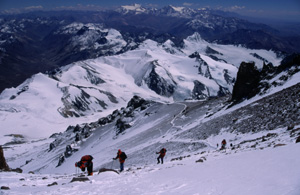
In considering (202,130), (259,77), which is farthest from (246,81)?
(202,130)

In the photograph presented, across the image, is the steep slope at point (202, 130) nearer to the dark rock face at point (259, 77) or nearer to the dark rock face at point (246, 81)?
the dark rock face at point (259, 77)

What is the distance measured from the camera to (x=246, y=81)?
162 ft

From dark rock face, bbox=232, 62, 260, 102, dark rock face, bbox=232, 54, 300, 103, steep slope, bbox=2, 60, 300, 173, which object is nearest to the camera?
steep slope, bbox=2, 60, 300, 173

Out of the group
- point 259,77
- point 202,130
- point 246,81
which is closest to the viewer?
point 202,130

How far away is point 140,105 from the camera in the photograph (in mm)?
90500

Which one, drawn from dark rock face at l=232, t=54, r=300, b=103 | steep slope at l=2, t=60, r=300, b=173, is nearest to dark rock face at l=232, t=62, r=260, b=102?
dark rock face at l=232, t=54, r=300, b=103

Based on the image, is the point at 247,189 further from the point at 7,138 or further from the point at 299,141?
the point at 7,138

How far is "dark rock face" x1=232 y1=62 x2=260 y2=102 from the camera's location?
4647 cm

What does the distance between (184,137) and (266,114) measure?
14.4m

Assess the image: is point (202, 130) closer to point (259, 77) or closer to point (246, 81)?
point (246, 81)

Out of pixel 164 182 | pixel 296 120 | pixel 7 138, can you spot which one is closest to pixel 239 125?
pixel 296 120

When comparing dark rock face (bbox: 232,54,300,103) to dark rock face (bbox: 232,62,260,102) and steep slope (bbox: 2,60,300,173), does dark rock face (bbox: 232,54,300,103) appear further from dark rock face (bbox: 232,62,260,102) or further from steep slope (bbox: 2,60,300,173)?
steep slope (bbox: 2,60,300,173)

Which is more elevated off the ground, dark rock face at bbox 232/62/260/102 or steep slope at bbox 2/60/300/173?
dark rock face at bbox 232/62/260/102

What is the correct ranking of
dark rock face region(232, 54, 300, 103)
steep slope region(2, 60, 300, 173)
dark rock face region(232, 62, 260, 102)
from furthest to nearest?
1. dark rock face region(232, 62, 260, 102)
2. dark rock face region(232, 54, 300, 103)
3. steep slope region(2, 60, 300, 173)
